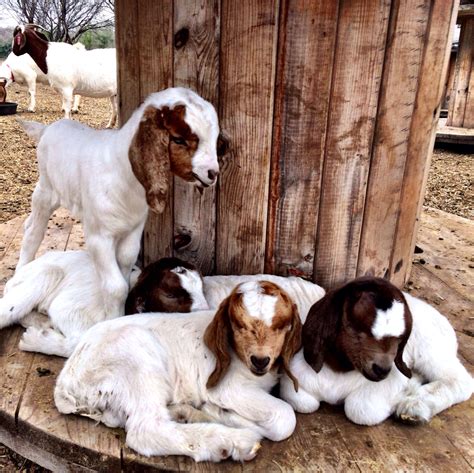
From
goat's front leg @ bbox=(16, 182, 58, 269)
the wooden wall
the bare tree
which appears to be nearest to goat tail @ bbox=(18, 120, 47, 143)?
goat's front leg @ bbox=(16, 182, 58, 269)

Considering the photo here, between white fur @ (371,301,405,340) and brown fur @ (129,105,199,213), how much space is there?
0.90 m

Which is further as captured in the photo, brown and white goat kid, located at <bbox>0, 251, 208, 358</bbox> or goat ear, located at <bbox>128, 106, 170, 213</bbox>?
brown and white goat kid, located at <bbox>0, 251, 208, 358</bbox>

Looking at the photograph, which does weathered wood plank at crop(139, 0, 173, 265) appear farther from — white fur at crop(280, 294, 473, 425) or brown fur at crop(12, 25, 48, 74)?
brown fur at crop(12, 25, 48, 74)

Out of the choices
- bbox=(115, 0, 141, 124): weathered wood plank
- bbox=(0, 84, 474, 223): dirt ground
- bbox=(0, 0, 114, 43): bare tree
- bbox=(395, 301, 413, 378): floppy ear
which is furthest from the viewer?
bbox=(0, 0, 114, 43): bare tree

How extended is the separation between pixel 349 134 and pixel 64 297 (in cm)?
166

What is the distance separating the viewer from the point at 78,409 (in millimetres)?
2307

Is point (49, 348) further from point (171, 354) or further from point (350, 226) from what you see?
point (350, 226)

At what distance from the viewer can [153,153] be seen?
2262mm

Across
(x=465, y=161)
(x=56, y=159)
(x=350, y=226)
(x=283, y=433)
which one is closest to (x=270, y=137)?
(x=350, y=226)

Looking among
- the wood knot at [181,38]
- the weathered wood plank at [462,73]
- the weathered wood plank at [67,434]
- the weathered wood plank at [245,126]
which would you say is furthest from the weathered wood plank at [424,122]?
the weathered wood plank at [462,73]

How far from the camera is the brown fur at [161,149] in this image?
2.21 metres

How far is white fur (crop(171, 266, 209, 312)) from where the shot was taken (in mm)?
2682

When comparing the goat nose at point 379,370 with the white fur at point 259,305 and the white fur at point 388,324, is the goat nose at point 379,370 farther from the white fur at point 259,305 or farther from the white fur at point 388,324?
the white fur at point 259,305

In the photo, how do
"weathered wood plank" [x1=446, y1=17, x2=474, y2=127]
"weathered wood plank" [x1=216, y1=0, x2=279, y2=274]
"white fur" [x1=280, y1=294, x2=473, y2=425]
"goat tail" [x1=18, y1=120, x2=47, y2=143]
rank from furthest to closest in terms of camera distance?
"weathered wood plank" [x1=446, y1=17, x2=474, y2=127] → "goat tail" [x1=18, y1=120, x2=47, y2=143] → "weathered wood plank" [x1=216, y1=0, x2=279, y2=274] → "white fur" [x1=280, y1=294, x2=473, y2=425]
